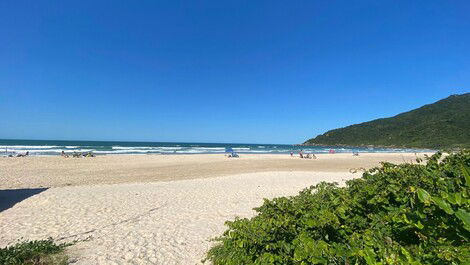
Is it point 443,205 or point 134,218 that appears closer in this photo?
point 443,205

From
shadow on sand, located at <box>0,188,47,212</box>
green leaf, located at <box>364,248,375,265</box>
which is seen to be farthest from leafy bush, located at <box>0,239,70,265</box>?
shadow on sand, located at <box>0,188,47,212</box>

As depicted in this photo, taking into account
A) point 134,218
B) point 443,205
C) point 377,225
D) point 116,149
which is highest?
point 116,149

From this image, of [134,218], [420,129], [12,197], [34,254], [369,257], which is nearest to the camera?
[369,257]

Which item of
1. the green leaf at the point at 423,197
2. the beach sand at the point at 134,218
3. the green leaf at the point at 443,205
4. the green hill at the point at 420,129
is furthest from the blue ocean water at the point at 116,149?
the green leaf at the point at 443,205

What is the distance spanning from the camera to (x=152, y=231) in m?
6.91

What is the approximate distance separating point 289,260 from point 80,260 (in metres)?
4.42

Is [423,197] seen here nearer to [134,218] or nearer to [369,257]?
[369,257]

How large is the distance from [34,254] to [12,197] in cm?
807

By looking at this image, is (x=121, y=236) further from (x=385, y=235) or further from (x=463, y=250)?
(x=463, y=250)

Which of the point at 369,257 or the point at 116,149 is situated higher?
the point at 116,149

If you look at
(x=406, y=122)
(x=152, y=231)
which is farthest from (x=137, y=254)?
(x=406, y=122)

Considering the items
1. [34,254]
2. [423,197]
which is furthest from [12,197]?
[423,197]

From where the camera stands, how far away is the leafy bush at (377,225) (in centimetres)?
135

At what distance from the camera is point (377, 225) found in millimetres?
2287
